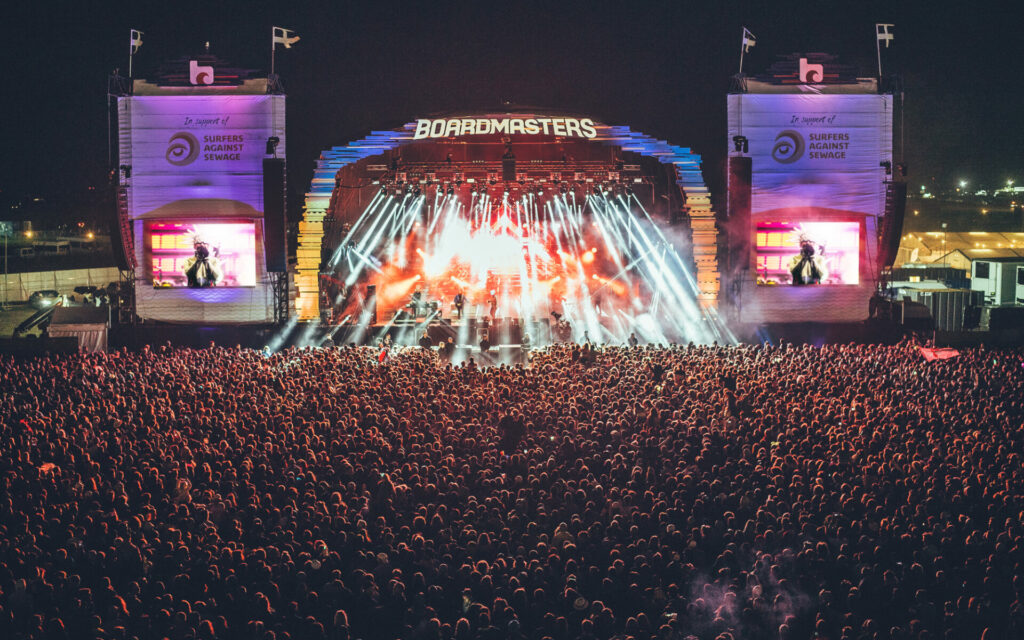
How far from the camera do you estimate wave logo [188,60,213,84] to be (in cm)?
2083

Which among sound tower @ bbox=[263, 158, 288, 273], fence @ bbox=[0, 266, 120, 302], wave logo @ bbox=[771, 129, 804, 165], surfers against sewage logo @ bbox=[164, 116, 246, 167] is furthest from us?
fence @ bbox=[0, 266, 120, 302]

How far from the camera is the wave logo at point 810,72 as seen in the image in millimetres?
20953

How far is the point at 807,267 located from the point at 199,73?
1604cm

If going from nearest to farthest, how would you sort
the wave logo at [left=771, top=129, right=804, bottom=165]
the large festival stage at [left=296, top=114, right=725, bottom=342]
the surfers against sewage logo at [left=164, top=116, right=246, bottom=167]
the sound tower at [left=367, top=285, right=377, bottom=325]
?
the surfers against sewage logo at [left=164, top=116, right=246, bottom=167] → the wave logo at [left=771, top=129, right=804, bottom=165] → the large festival stage at [left=296, top=114, right=725, bottom=342] → the sound tower at [left=367, top=285, right=377, bottom=325]

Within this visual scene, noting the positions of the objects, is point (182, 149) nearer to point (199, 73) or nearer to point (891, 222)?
point (199, 73)

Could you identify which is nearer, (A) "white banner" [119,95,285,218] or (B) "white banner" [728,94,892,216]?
(A) "white banner" [119,95,285,218]

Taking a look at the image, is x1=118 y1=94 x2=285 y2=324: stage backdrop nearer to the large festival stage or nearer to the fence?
the large festival stage

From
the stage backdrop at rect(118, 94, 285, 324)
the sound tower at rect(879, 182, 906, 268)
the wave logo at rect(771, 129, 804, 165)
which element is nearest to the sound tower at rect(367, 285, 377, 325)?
the stage backdrop at rect(118, 94, 285, 324)

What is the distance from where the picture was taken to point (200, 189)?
21125 millimetres

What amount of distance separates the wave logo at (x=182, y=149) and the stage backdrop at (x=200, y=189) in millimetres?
25

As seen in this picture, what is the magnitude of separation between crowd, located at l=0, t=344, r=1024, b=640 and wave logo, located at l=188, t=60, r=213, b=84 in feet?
36.1

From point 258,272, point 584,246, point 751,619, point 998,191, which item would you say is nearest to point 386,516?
point 751,619

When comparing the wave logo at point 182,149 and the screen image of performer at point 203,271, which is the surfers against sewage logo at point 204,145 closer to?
the wave logo at point 182,149

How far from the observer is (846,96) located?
20922 mm
